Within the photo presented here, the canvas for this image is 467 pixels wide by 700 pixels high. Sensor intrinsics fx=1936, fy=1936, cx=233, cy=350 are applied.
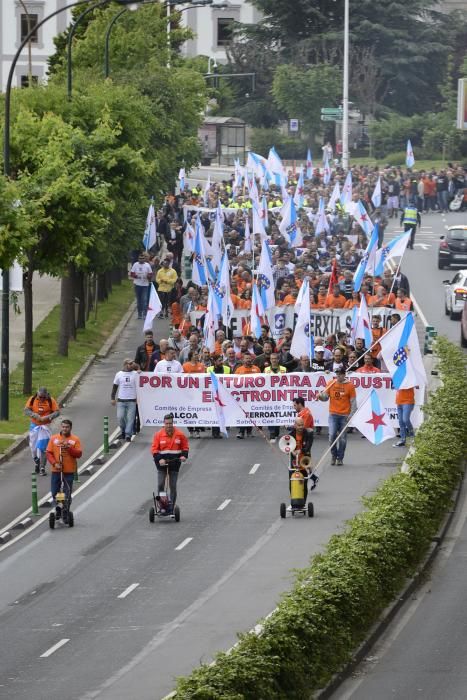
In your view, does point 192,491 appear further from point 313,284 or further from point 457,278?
point 457,278

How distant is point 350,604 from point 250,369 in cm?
1382

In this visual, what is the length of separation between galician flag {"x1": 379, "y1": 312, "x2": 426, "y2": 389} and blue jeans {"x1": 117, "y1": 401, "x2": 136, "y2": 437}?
458 centimetres

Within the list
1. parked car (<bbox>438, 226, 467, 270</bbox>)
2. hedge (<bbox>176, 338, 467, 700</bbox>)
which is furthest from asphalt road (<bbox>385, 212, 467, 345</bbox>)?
hedge (<bbox>176, 338, 467, 700</bbox>)

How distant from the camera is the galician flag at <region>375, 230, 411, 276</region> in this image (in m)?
39.9

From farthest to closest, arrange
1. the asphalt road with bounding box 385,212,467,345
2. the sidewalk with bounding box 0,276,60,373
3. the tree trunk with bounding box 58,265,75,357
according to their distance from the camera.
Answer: the asphalt road with bounding box 385,212,467,345, the sidewalk with bounding box 0,276,60,373, the tree trunk with bounding box 58,265,75,357

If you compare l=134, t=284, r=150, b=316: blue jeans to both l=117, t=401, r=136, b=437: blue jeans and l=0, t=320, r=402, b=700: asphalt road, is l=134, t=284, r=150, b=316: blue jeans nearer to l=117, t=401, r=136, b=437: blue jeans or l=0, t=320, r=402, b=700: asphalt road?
l=0, t=320, r=402, b=700: asphalt road

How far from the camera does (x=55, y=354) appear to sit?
4212cm

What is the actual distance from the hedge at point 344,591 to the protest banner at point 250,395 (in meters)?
3.36

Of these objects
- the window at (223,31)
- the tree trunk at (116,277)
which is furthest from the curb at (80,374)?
the window at (223,31)

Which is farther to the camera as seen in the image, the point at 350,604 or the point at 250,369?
the point at 250,369

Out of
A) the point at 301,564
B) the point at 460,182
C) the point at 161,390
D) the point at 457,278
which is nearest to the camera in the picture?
the point at 301,564

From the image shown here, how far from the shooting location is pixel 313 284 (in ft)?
136

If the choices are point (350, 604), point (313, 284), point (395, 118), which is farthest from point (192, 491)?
point (395, 118)

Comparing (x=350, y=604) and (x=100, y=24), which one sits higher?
(x=100, y=24)
